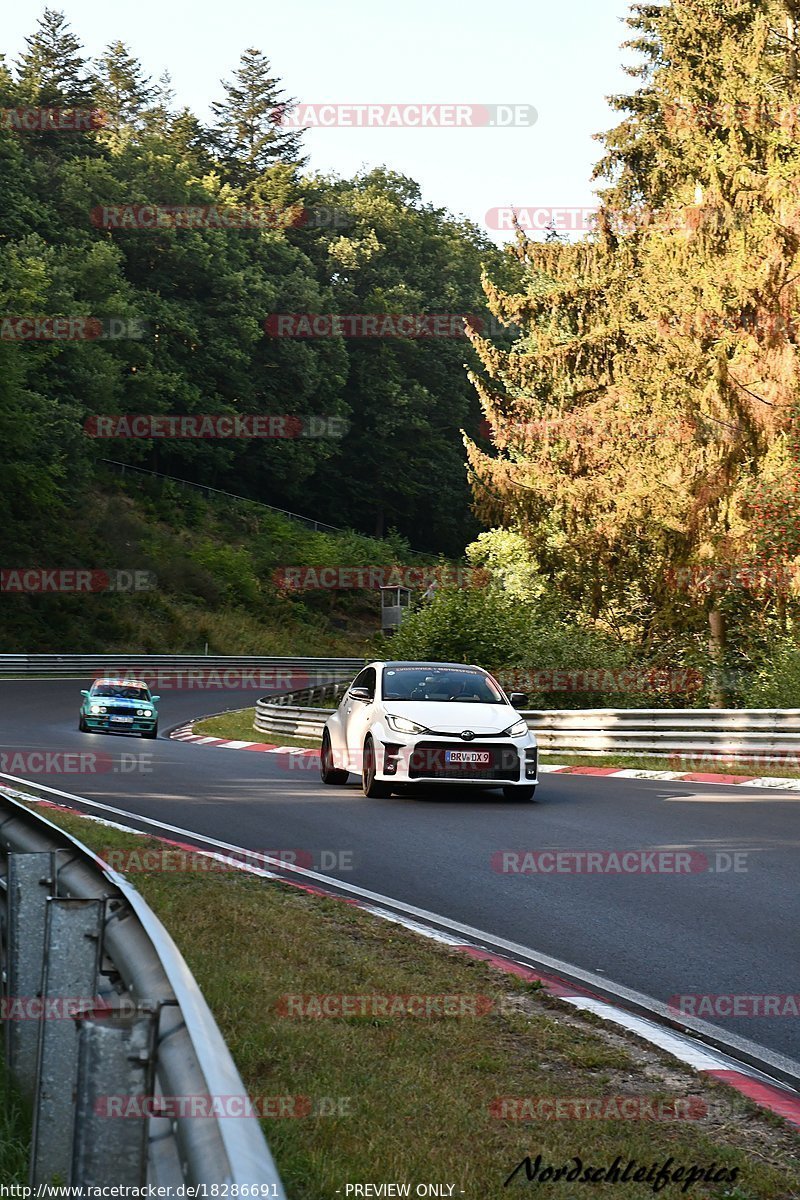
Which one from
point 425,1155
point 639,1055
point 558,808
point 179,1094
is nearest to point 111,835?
point 558,808

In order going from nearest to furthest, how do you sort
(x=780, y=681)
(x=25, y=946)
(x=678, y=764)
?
1. (x=25, y=946)
2. (x=678, y=764)
3. (x=780, y=681)

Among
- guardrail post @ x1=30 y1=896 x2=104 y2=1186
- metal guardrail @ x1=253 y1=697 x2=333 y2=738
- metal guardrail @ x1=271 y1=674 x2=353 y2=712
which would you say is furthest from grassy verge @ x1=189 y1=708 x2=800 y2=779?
guardrail post @ x1=30 y1=896 x2=104 y2=1186

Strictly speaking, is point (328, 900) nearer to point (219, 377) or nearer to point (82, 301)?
point (82, 301)

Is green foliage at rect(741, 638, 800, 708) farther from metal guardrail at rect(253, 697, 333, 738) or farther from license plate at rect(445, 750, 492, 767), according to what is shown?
license plate at rect(445, 750, 492, 767)

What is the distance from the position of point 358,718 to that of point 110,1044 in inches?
588

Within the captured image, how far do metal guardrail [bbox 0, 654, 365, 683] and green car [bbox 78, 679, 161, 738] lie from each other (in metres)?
22.0

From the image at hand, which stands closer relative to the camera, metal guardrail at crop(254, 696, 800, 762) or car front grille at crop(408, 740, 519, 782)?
car front grille at crop(408, 740, 519, 782)

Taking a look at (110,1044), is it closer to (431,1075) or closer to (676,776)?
(431,1075)

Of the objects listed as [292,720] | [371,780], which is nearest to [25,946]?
[371,780]

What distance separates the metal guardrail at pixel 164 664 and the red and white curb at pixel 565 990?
147ft

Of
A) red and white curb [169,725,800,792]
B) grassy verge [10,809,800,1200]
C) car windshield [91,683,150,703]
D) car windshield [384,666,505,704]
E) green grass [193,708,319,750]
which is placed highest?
car windshield [384,666,505,704]

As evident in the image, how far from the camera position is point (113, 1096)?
9.84ft

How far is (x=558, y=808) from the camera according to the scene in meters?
16.0

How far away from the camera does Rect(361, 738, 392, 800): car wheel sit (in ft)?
56.4
